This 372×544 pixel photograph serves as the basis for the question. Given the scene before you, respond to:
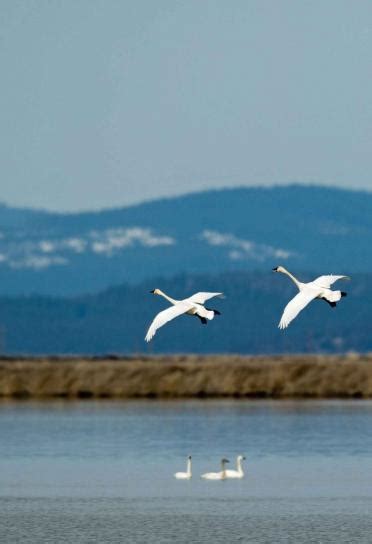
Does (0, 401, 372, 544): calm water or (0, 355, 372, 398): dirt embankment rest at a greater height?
Result: (0, 355, 372, 398): dirt embankment

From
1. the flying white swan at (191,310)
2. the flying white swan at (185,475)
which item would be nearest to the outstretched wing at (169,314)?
the flying white swan at (191,310)

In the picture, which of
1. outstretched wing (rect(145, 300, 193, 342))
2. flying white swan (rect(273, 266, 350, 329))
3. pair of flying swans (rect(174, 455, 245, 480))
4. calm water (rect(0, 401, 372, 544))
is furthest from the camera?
pair of flying swans (rect(174, 455, 245, 480))

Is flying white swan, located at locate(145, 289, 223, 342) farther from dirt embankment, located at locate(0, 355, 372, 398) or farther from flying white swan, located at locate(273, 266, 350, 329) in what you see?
dirt embankment, located at locate(0, 355, 372, 398)

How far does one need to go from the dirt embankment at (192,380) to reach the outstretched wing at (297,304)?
58.3 metres

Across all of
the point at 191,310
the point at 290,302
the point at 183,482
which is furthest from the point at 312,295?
the point at 183,482

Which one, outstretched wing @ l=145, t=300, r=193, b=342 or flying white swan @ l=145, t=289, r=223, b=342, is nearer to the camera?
outstretched wing @ l=145, t=300, r=193, b=342

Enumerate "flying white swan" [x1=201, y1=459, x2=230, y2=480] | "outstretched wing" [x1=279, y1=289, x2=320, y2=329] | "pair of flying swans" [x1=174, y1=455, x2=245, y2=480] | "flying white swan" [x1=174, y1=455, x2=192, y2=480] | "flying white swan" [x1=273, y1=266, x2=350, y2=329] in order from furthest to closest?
"flying white swan" [x1=201, y1=459, x2=230, y2=480] < "pair of flying swans" [x1=174, y1=455, x2=245, y2=480] < "flying white swan" [x1=174, y1=455, x2=192, y2=480] < "flying white swan" [x1=273, y1=266, x2=350, y2=329] < "outstretched wing" [x1=279, y1=289, x2=320, y2=329]

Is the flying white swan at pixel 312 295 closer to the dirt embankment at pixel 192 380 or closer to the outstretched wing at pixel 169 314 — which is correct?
the outstretched wing at pixel 169 314

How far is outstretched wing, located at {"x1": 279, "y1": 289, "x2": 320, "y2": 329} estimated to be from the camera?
1404 inches

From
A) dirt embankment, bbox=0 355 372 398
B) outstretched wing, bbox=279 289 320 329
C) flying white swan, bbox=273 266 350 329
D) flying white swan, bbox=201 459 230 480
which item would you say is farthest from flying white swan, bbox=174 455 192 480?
dirt embankment, bbox=0 355 372 398

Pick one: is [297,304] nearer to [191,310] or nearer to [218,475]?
[191,310]

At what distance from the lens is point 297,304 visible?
3716 centimetres

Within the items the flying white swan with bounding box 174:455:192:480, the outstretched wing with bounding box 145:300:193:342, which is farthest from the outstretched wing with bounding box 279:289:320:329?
the flying white swan with bounding box 174:455:192:480

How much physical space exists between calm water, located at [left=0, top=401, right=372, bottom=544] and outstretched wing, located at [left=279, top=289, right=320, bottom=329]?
21.3 feet
